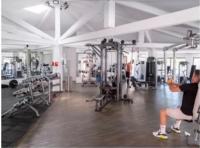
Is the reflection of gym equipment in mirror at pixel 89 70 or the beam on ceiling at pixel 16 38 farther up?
the beam on ceiling at pixel 16 38

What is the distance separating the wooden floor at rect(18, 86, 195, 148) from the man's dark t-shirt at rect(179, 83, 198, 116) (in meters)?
0.56

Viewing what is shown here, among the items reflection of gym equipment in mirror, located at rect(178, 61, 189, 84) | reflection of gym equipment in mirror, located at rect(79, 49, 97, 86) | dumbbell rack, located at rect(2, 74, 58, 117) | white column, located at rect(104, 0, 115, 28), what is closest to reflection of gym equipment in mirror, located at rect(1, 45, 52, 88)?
reflection of gym equipment in mirror, located at rect(79, 49, 97, 86)

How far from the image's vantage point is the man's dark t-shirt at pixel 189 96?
134 inches

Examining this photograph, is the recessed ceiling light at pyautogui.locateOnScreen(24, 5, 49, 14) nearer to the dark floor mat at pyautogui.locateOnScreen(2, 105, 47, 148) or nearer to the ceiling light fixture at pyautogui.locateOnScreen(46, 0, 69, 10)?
the ceiling light fixture at pyautogui.locateOnScreen(46, 0, 69, 10)

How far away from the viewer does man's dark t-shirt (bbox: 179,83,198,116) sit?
3.40m

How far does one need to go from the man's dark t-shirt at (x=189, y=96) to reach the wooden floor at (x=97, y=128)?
0.56m

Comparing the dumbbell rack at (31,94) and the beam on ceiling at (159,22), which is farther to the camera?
the dumbbell rack at (31,94)

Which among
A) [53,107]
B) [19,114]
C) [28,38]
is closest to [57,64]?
[28,38]

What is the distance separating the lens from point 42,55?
43.5 feet

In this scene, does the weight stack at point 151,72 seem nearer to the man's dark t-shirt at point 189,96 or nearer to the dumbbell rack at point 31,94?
the dumbbell rack at point 31,94

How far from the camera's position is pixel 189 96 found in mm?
3477

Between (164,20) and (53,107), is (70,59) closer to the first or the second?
(53,107)

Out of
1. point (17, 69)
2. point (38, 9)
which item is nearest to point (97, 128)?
point (38, 9)

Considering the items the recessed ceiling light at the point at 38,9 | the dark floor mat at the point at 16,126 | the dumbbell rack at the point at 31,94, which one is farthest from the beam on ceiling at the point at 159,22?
the recessed ceiling light at the point at 38,9
